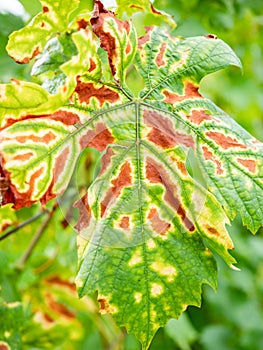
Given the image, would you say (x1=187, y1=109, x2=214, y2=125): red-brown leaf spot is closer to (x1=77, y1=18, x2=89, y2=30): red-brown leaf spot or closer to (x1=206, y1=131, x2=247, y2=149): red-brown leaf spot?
(x1=206, y1=131, x2=247, y2=149): red-brown leaf spot

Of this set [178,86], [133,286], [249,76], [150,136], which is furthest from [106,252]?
Answer: [249,76]

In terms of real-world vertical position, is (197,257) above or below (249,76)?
below

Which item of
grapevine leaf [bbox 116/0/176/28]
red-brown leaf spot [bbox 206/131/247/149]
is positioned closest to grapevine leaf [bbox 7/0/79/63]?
grapevine leaf [bbox 116/0/176/28]

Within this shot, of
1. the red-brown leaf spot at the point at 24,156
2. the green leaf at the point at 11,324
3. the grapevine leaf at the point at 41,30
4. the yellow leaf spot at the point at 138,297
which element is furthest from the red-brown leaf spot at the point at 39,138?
the green leaf at the point at 11,324

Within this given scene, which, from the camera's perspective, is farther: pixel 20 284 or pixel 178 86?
pixel 20 284

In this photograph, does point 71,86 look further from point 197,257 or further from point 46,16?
point 197,257

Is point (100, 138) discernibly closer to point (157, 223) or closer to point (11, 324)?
point (157, 223)

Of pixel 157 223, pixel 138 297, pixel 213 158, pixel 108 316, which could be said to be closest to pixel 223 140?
pixel 213 158
